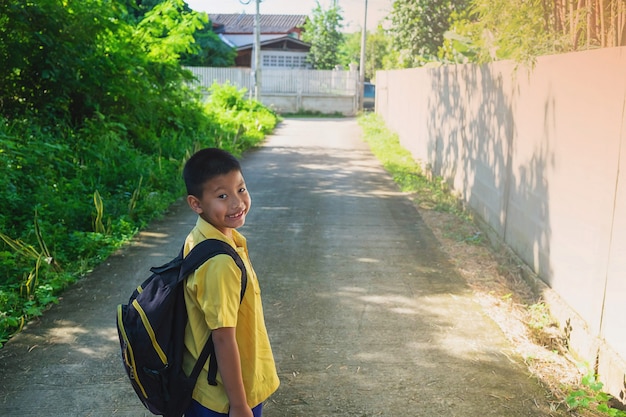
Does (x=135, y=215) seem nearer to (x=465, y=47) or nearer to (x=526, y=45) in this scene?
(x=526, y=45)

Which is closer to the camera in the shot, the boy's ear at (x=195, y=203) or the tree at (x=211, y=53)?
the boy's ear at (x=195, y=203)

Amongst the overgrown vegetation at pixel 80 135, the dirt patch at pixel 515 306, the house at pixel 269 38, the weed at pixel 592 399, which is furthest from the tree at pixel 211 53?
the weed at pixel 592 399

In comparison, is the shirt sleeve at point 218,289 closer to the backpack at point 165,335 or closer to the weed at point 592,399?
the backpack at point 165,335

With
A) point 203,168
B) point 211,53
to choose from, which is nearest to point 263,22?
point 211,53

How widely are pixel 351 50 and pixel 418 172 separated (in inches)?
2061

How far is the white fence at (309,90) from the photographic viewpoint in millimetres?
32938

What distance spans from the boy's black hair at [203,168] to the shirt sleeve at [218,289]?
30 centimetres

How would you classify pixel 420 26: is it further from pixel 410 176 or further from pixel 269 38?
pixel 269 38

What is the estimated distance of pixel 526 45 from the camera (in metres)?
6.43

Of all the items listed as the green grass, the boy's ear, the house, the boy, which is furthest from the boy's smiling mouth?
the house

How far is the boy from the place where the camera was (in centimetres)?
210

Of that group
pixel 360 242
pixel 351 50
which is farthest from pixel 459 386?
pixel 351 50

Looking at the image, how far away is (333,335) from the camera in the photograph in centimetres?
484

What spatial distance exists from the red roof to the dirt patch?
1721 inches
